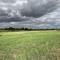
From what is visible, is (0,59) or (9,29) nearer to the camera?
(0,59)

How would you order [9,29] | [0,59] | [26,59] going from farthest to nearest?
1. [9,29]
2. [0,59]
3. [26,59]

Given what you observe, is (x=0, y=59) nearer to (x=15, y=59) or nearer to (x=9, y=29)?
(x=15, y=59)

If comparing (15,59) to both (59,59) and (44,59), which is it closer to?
(44,59)

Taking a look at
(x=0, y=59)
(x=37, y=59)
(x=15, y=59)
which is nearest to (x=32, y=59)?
(x=37, y=59)

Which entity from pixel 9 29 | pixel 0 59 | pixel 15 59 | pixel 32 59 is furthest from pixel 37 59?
pixel 9 29

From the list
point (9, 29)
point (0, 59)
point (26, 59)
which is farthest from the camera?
point (9, 29)

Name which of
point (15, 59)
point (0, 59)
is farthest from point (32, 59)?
point (0, 59)

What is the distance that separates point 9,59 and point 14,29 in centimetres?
11938

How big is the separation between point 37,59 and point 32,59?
37 centimetres

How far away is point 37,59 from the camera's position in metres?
13.2

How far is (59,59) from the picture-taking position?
45.0 ft

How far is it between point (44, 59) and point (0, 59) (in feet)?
10.7

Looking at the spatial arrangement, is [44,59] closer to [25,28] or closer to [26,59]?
[26,59]

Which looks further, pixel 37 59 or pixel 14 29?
pixel 14 29
